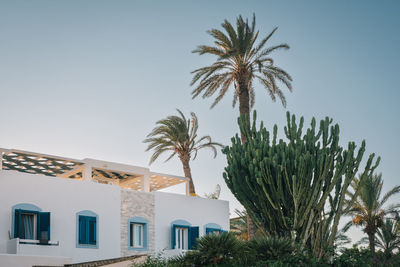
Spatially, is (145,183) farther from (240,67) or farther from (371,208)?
(371,208)

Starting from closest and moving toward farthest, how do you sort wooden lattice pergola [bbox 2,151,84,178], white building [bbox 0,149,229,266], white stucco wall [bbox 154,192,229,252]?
white building [bbox 0,149,229,266]
wooden lattice pergola [bbox 2,151,84,178]
white stucco wall [bbox 154,192,229,252]

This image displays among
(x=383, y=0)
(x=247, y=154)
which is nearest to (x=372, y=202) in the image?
(x=383, y=0)

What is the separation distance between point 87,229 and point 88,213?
699 millimetres

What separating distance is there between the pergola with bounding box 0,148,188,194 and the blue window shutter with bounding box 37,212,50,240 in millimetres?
3390

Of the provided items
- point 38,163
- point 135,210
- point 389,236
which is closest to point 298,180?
point 135,210

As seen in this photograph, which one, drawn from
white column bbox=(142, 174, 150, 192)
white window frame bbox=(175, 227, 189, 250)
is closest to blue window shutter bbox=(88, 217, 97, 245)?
white column bbox=(142, 174, 150, 192)

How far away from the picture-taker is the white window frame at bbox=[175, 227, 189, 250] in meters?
27.6

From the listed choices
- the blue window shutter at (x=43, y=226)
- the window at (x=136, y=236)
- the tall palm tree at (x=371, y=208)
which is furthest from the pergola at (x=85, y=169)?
the tall palm tree at (x=371, y=208)

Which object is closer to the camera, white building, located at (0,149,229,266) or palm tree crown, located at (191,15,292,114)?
white building, located at (0,149,229,266)

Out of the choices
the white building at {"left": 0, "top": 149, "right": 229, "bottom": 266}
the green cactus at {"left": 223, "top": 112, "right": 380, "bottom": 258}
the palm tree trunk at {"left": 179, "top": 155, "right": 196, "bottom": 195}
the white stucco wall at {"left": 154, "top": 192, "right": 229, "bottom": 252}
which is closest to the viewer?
the green cactus at {"left": 223, "top": 112, "right": 380, "bottom": 258}

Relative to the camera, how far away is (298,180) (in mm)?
19828

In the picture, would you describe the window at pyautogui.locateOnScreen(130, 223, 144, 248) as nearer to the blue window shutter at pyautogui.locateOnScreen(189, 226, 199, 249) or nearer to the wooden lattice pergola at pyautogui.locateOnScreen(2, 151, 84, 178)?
the blue window shutter at pyautogui.locateOnScreen(189, 226, 199, 249)

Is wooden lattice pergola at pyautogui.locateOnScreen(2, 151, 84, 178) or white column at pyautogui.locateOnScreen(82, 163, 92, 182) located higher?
wooden lattice pergola at pyautogui.locateOnScreen(2, 151, 84, 178)

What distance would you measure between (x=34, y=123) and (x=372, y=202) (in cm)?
2076
